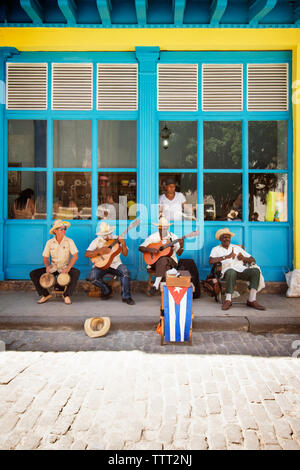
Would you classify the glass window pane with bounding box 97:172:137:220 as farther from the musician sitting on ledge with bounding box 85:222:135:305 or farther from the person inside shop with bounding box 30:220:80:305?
the person inside shop with bounding box 30:220:80:305

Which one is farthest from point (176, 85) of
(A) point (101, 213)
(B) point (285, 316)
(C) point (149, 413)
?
(C) point (149, 413)

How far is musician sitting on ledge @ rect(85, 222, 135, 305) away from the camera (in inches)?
245

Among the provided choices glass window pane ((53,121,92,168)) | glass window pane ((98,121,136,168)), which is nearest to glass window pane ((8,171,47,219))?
glass window pane ((53,121,92,168))

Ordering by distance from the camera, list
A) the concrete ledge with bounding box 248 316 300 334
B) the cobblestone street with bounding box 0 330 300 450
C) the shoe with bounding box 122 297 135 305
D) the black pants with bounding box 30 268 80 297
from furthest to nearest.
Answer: the black pants with bounding box 30 268 80 297 → the shoe with bounding box 122 297 135 305 → the concrete ledge with bounding box 248 316 300 334 → the cobblestone street with bounding box 0 330 300 450

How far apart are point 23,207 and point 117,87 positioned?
9.68ft

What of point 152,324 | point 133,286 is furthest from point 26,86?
point 152,324

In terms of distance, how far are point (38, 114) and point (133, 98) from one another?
1.86 meters

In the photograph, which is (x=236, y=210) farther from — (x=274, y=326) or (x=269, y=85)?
(x=274, y=326)

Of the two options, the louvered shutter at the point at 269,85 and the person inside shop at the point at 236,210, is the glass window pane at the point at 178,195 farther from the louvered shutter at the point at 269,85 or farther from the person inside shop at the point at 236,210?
the louvered shutter at the point at 269,85

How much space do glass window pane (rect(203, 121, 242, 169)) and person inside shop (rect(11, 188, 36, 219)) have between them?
3.53m

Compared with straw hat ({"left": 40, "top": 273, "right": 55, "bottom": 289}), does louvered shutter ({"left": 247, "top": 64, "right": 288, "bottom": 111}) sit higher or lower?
higher

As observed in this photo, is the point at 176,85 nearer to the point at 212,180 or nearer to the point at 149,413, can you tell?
the point at 212,180

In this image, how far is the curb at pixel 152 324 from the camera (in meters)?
5.14

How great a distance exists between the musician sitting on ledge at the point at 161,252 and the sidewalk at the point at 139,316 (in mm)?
577
